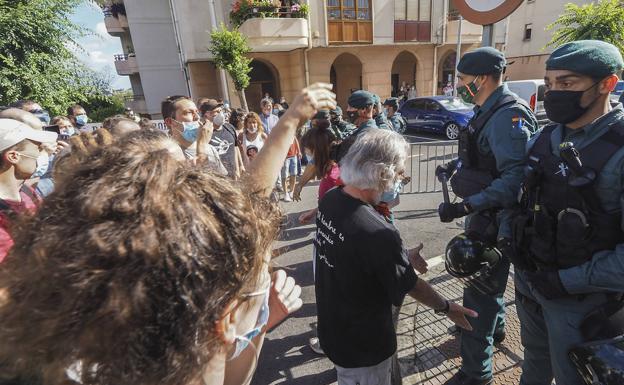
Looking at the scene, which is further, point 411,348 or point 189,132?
point 189,132

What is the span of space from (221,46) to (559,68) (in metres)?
14.3

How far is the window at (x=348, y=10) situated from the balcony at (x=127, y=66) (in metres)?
13.8

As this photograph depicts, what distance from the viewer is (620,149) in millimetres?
1490

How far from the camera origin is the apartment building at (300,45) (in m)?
17.1

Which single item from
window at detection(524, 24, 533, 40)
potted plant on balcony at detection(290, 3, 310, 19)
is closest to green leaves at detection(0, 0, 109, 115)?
potted plant on balcony at detection(290, 3, 310, 19)

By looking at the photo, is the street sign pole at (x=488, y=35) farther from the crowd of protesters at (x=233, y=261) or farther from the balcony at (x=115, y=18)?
the balcony at (x=115, y=18)

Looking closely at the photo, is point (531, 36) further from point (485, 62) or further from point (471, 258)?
point (471, 258)

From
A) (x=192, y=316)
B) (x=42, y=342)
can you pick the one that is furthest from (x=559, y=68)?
(x=42, y=342)

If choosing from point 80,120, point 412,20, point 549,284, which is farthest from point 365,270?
point 412,20

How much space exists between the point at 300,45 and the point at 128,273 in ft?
59.2

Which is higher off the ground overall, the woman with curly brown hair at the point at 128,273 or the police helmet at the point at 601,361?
the woman with curly brown hair at the point at 128,273

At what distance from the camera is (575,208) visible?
1.59 metres

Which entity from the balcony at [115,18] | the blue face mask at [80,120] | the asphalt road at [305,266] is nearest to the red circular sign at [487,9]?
the asphalt road at [305,266]

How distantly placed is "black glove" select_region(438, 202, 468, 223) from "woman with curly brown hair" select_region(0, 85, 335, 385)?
1827 millimetres
